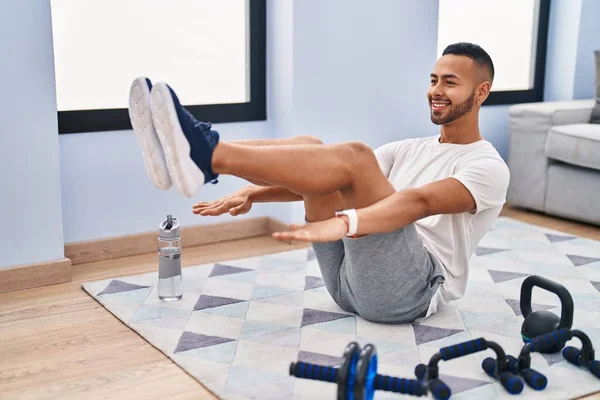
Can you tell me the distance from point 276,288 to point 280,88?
109 cm

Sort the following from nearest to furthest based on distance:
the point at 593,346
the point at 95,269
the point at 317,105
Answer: the point at 593,346 → the point at 95,269 → the point at 317,105

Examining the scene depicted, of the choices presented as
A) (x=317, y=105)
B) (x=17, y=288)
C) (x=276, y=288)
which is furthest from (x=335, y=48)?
(x=17, y=288)

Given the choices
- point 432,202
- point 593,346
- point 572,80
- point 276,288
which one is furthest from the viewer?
point 572,80

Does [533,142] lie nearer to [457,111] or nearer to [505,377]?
[457,111]

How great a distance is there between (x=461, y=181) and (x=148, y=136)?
894 millimetres

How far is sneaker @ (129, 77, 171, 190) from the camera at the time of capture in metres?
1.89

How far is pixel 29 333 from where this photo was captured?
2.41m

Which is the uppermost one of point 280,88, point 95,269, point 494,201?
point 280,88

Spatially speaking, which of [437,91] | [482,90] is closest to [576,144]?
[482,90]

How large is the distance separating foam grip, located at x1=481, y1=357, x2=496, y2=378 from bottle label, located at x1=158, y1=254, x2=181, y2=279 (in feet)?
3.66

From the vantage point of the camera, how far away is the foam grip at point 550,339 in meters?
2.07

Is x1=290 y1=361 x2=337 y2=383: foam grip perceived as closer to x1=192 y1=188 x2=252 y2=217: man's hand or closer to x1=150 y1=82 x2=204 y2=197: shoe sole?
x1=150 y1=82 x2=204 y2=197: shoe sole

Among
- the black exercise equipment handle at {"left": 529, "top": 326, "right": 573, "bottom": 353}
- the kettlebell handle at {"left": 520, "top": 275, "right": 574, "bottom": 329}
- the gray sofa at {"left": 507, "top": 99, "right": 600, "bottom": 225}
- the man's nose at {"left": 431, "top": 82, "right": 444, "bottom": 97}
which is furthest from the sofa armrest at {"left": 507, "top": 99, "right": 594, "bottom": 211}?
the black exercise equipment handle at {"left": 529, "top": 326, "right": 573, "bottom": 353}

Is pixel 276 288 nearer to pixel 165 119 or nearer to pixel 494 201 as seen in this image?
pixel 494 201
